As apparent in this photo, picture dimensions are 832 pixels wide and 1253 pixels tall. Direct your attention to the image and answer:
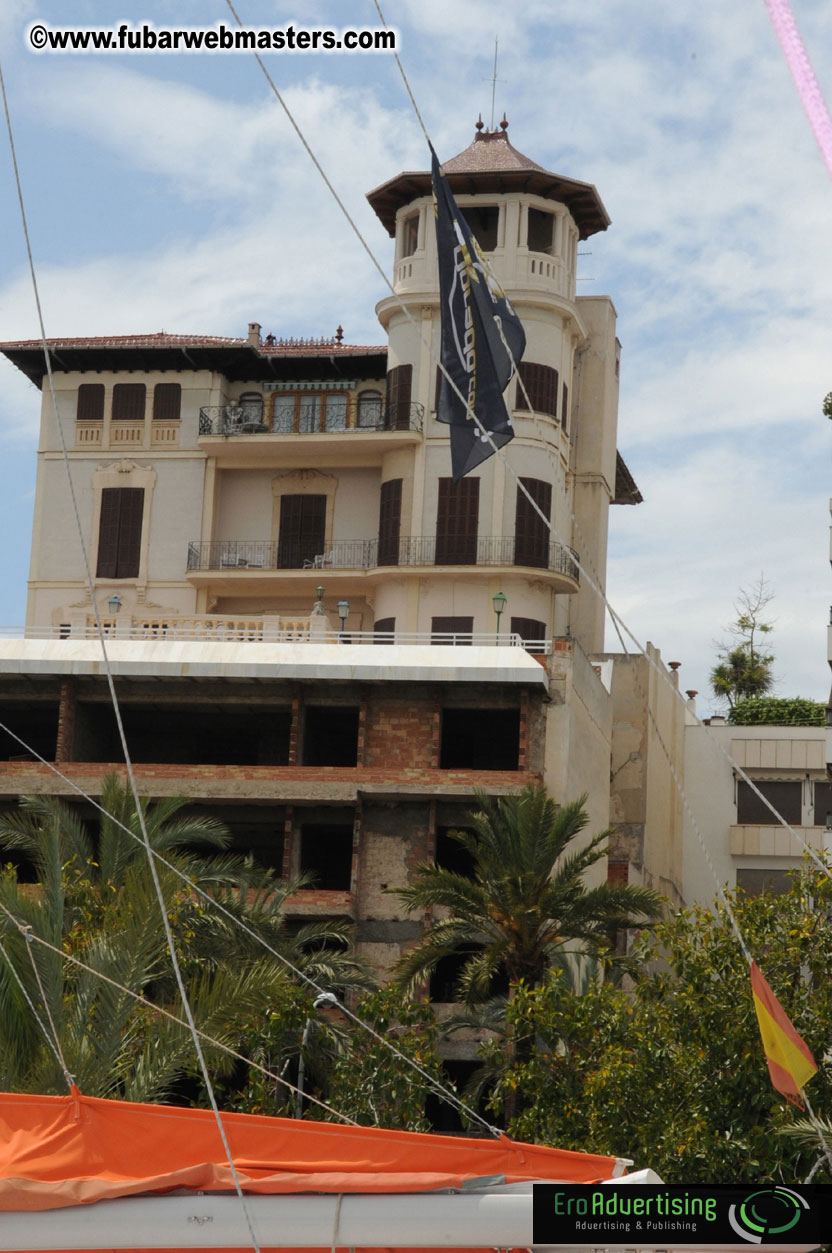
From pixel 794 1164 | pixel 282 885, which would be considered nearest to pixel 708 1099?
pixel 794 1164

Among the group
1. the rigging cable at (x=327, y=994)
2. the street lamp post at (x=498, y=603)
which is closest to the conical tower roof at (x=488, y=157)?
the street lamp post at (x=498, y=603)

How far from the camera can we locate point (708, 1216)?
396 inches

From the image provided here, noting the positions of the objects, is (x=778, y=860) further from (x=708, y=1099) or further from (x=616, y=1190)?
(x=616, y=1190)

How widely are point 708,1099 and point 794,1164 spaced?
4.26 feet

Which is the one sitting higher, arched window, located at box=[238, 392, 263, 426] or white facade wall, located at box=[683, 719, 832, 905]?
arched window, located at box=[238, 392, 263, 426]

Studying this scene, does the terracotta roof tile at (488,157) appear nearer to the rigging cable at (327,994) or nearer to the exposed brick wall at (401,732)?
the exposed brick wall at (401,732)

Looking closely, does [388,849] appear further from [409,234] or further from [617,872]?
[409,234]

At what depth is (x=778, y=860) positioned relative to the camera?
167ft

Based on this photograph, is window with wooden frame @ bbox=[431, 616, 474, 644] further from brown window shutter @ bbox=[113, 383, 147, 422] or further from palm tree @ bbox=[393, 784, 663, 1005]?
palm tree @ bbox=[393, 784, 663, 1005]

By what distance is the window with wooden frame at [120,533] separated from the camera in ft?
154

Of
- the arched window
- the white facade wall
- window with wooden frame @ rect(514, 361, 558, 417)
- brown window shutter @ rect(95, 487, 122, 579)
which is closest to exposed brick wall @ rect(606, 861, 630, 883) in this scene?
the white facade wall

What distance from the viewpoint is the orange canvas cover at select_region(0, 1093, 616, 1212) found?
1110 cm

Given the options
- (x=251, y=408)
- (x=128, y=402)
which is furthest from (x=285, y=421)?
(x=128, y=402)

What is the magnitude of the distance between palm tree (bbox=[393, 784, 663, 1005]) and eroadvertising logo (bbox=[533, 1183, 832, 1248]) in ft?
62.1
